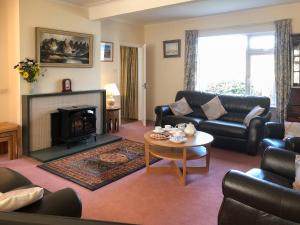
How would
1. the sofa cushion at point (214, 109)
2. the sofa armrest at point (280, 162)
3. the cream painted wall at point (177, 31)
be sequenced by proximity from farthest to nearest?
the sofa cushion at point (214, 109) → the cream painted wall at point (177, 31) → the sofa armrest at point (280, 162)

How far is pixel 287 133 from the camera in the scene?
375cm

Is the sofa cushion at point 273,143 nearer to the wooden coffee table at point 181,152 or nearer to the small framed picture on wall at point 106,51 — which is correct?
the wooden coffee table at point 181,152

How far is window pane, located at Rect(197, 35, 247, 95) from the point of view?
5802 millimetres

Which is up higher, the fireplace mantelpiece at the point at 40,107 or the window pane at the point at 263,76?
the window pane at the point at 263,76

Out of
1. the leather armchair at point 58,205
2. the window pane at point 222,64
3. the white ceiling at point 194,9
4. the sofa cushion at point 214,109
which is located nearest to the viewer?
the leather armchair at point 58,205

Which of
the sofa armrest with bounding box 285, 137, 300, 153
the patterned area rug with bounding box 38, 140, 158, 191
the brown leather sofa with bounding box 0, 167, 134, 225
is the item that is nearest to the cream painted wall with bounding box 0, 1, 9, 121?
the patterned area rug with bounding box 38, 140, 158, 191

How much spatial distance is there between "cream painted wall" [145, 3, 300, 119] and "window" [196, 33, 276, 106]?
25 cm

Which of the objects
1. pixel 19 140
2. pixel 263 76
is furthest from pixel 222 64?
pixel 19 140

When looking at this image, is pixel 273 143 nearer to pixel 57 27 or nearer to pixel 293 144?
pixel 293 144

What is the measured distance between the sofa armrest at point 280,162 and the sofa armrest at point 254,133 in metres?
1.73

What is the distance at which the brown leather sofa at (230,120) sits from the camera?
14.4 ft

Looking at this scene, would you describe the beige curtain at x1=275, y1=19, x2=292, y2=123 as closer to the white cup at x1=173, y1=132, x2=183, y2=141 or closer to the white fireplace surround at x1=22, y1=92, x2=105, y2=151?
the white cup at x1=173, y1=132, x2=183, y2=141

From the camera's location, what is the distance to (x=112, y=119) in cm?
586

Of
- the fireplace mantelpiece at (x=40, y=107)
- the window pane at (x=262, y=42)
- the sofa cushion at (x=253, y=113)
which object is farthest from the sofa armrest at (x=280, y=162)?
the fireplace mantelpiece at (x=40, y=107)
